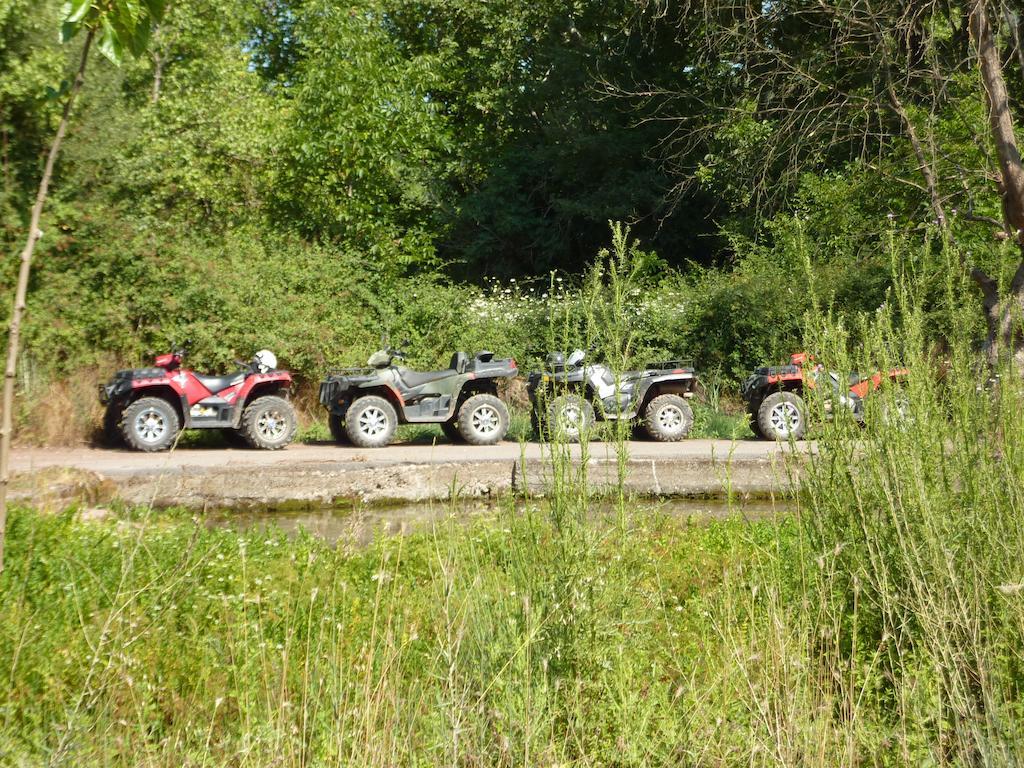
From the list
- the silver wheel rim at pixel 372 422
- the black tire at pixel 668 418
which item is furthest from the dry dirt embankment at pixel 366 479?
the black tire at pixel 668 418

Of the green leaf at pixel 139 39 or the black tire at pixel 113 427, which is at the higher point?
the green leaf at pixel 139 39

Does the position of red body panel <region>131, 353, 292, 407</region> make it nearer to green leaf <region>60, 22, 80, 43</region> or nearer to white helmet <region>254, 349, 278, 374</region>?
white helmet <region>254, 349, 278, 374</region>

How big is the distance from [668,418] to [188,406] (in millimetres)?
5570

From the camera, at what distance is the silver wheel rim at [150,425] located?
11820 mm

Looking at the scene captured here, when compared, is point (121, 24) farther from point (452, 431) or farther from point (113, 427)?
point (452, 431)

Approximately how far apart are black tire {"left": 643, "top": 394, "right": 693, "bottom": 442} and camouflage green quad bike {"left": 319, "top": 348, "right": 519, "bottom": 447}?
5.65 feet

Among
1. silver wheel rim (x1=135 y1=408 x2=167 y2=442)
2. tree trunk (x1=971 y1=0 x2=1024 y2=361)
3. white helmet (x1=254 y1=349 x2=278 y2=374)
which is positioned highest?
tree trunk (x1=971 y1=0 x2=1024 y2=361)

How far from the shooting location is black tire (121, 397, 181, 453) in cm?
1178

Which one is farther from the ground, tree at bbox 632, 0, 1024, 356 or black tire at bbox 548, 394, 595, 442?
tree at bbox 632, 0, 1024, 356

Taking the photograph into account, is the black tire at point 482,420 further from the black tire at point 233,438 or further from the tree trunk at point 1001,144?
the tree trunk at point 1001,144

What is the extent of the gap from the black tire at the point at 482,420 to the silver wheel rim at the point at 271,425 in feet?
6.69

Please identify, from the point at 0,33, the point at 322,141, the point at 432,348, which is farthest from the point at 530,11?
the point at 0,33

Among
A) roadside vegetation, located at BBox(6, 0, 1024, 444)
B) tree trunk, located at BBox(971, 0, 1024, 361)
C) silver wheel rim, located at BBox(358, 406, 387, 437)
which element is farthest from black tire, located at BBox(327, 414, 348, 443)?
tree trunk, located at BBox(971, 0, 1024, 361)

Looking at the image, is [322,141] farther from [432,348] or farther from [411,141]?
[432,348]
